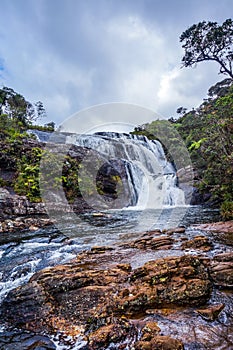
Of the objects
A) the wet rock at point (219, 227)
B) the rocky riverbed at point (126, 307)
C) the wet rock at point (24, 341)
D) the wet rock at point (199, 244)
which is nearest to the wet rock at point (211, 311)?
the rocky riverbed at point (126, 307)

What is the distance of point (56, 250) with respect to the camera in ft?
19.2

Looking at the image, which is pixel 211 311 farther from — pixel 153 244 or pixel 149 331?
pixel 153 244

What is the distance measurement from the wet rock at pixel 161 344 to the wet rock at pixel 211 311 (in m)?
0.58

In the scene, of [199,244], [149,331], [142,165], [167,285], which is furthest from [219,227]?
[142,165]

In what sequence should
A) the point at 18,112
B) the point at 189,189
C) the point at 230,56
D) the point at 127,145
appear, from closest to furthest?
the point at 189,189, the point at 230,56, the point at 127,145, the point at 18,112

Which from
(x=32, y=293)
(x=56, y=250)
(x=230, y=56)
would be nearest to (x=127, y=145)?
(x=230, y=56)

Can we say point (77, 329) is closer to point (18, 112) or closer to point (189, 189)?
point (189, 189)

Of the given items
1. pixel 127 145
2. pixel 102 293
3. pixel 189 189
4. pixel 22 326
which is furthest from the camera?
pixel 127 145

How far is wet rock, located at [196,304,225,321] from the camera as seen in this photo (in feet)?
8.64

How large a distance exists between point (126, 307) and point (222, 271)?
5.56 ft

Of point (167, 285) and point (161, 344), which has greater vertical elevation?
point (167, 285)

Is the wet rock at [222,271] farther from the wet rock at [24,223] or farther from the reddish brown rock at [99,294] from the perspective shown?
the wet rock at [24,223]

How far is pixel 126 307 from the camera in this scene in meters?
2.88

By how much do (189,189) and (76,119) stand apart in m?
10.2
